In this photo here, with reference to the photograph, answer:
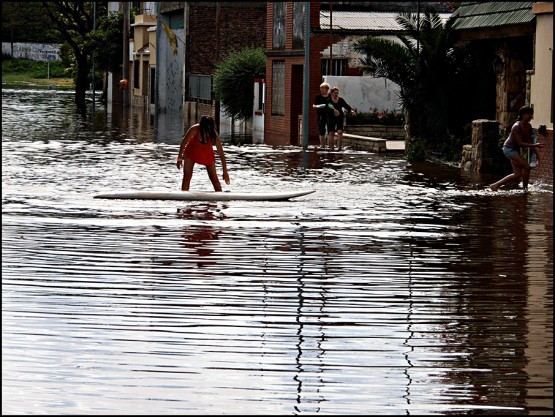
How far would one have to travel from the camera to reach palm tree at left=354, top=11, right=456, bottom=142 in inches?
1167

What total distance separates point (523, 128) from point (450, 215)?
450cm

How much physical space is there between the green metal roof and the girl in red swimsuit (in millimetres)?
7956

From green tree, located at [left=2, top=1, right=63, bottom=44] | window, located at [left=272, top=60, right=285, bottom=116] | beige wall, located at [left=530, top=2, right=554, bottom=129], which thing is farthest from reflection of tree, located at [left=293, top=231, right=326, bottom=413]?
green tree, located at [left=2, top=1, right=63, bottom=44]

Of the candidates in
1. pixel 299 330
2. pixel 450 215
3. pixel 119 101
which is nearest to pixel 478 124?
pixel 450 215

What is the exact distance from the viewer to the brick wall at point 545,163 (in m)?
23.2

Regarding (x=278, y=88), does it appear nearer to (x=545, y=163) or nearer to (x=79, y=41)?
(x=545, y=163)

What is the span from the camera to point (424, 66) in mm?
29750

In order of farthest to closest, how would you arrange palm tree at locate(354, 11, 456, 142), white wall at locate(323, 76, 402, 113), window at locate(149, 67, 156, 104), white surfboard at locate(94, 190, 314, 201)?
→ window at locate(149, 67, 156, 104)
white wall at locate(323, 76, 402, 113)
palm tree at locate(354, 11, 456, 142)
white surfboard at locate(94, 190, 314, 201)

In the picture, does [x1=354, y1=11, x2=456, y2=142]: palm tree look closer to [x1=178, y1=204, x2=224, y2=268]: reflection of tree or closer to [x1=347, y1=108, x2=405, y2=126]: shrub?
[x1=347, y1=108, x2=405, y2=126]: shrub

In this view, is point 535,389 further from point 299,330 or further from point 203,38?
point 203,38

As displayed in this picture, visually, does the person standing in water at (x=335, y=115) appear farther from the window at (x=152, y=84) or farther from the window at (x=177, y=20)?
the window at (x=152, y=84)

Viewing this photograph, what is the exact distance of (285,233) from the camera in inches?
595

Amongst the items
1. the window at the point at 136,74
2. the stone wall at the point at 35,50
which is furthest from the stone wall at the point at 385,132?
the stone wall at the point at 35,50

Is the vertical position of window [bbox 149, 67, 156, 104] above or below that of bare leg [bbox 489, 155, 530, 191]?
above
